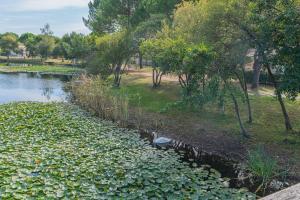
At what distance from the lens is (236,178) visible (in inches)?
343

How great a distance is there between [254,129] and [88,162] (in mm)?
6647

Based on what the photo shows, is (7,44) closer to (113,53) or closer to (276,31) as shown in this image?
(113,53)

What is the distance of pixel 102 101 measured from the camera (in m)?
15.1

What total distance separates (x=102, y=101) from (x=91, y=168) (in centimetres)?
725

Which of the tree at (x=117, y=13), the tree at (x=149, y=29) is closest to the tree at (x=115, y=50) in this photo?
the tree at (x=149, y=29)

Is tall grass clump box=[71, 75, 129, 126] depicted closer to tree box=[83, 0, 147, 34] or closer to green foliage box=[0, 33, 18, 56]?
tree box=[83, 0, 147, 34]

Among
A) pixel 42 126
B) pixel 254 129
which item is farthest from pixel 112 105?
pixel 254 129

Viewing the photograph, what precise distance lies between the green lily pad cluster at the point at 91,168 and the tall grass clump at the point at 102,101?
6.92ft

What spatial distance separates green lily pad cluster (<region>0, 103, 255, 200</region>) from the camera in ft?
22.3

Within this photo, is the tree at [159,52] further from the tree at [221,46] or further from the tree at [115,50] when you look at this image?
the tree at [115,50]

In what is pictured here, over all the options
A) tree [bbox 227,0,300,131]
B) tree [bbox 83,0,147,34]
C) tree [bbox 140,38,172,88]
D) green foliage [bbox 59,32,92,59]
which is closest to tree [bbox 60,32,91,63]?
green foliage [bbox 59,32,92,59]

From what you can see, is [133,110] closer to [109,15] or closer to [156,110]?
[156,110]

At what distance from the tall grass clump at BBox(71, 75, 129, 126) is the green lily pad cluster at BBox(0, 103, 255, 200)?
2.11 meters

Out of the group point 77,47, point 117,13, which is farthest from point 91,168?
point 77,47
